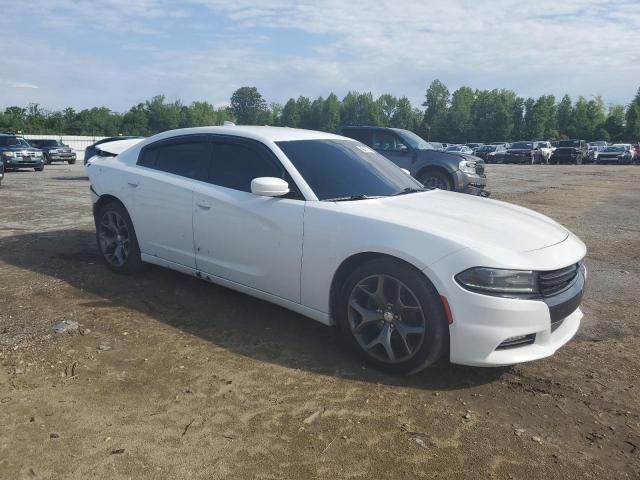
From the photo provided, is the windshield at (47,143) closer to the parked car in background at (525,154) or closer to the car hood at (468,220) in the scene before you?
the car hood at (468,220)

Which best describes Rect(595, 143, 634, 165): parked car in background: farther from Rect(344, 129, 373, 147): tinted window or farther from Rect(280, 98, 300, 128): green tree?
Rect(280, 98, 300, 128): green tree

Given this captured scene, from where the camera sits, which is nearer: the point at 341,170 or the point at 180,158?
the point at 341,170

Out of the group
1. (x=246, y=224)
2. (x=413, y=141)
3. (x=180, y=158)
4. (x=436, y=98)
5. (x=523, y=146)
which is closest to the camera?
(x=246, y=224)

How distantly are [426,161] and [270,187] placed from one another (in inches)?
348

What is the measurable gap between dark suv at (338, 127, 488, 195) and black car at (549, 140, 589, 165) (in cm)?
3328

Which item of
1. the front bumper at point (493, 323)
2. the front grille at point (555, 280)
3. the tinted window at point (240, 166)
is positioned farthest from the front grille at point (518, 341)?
the tinted window at point (240, 166)

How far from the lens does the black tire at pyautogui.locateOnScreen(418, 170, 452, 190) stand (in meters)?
12.3

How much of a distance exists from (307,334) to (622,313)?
9.58 ft

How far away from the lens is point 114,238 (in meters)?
5.69

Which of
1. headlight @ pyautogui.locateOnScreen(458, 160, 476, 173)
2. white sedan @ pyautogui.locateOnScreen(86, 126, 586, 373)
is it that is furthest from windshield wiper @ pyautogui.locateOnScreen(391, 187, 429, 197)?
headlight @ pyautogui.locateOnScreen(458, 160, 476, 173)

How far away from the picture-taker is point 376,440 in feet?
9.30

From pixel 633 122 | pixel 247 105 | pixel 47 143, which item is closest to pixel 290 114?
pixel 247 105

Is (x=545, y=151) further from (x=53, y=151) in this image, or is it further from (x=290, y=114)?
(x=290, y=114)

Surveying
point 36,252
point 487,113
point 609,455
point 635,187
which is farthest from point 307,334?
point 487,113
